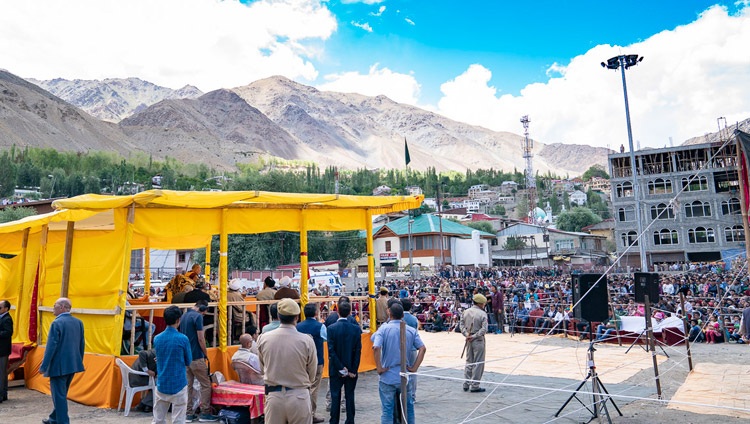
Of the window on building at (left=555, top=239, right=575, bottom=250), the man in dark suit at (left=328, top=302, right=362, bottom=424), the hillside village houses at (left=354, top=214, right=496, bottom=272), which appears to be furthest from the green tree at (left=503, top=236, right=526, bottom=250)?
the man in dark suit at (left=328, top=302, right=362, bottom=424)

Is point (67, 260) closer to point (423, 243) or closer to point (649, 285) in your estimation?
point (649, 285)

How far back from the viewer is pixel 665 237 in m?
49.7

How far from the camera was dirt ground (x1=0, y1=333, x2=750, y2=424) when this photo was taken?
Answer: 7211 millimetres

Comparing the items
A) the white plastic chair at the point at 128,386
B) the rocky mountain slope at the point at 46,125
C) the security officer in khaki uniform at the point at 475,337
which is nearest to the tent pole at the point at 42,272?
the white plastic chair at the point at 128,386

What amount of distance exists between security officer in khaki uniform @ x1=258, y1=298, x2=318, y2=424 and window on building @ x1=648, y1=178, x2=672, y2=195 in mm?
52507

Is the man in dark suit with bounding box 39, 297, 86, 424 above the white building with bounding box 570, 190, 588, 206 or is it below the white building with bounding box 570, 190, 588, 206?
below

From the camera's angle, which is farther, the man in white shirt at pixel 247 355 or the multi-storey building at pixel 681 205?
the multi-storey building at pixel 681 205

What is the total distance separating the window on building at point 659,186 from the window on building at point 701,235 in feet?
13.6

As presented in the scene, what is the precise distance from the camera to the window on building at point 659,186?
49594 mm

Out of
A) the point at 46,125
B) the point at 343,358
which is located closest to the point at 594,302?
the point at 343,358

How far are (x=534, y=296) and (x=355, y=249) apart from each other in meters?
31.5

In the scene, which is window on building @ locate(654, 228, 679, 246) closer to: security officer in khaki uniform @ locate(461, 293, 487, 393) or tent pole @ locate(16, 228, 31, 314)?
security officer in khaki uniform @ locate(461, 293, 487, 393)

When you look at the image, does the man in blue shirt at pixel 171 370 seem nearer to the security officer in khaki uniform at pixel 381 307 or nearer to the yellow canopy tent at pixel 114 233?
the yellow canopy tent at pixel 114 233

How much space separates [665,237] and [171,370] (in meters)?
52.5
